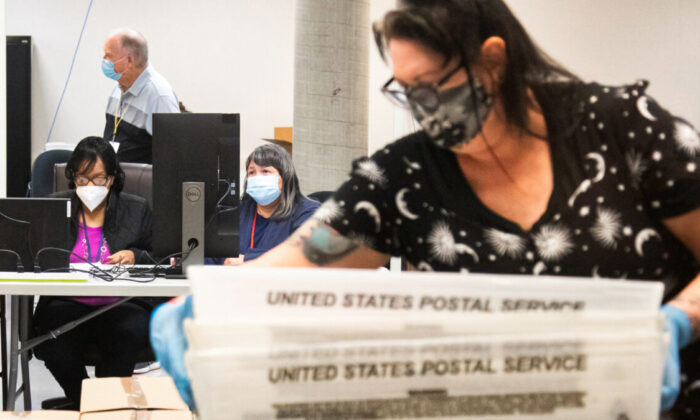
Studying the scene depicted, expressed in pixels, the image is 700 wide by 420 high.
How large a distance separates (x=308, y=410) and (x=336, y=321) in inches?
2.7

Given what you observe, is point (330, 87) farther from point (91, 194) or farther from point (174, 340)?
point (174, 340)

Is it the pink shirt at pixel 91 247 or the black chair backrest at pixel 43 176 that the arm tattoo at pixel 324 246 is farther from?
the black chair backrest at pixel 43 176

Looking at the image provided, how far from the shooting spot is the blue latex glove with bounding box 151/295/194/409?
68 centimetres

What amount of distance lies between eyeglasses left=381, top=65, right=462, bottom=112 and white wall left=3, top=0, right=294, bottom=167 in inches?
187

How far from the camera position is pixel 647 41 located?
4328 mm

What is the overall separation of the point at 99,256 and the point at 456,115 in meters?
2.37

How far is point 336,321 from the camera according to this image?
56 cm

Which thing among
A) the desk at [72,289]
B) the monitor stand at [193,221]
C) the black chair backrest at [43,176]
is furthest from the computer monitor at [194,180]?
the black chair backrest at [43,176]

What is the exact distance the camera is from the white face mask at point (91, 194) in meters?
2.89

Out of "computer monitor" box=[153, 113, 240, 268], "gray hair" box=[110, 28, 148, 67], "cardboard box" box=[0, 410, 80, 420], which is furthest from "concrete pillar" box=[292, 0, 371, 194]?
"cardboard box" box=[0, 410, 80, 420]

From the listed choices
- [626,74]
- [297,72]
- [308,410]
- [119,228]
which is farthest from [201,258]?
[626,74]

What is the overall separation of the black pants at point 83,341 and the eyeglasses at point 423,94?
217cm

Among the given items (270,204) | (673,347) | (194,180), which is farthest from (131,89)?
(673,347)

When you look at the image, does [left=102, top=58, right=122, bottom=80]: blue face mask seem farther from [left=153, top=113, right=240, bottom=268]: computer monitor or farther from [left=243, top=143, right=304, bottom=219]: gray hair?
[left=153, top=113, right=240, bottom=268]: computer monitor
